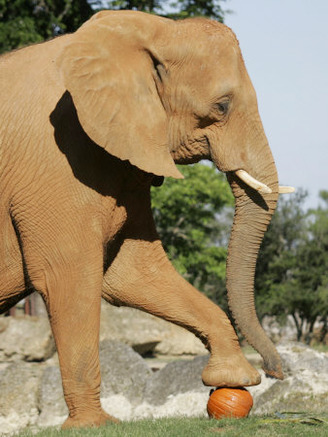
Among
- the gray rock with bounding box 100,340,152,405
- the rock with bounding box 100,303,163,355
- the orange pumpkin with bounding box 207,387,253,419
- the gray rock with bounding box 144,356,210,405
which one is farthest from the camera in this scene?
the rock with bounding box 100,303,163,355

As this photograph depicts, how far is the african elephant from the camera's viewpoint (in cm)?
658

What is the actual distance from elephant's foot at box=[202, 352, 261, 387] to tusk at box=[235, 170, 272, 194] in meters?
1.41

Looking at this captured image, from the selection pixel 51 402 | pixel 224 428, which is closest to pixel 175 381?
pixel 51 402

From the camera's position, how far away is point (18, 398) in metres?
11.5

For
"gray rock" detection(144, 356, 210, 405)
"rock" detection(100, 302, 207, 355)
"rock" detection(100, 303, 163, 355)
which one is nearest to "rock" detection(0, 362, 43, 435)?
"gray rock" detection(144, 356, 210, 405)

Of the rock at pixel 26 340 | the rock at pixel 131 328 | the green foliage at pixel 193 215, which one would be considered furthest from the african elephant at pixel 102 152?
the green foliage at pixel 193 215

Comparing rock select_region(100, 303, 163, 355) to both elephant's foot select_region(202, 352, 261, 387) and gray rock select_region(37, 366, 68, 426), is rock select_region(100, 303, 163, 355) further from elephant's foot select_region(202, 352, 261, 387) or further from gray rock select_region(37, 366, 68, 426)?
elephant's foot select_region(202, 352, 261, 387)

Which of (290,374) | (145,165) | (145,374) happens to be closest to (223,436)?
(145,165)

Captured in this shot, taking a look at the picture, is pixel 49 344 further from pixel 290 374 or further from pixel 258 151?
pixel 258 151

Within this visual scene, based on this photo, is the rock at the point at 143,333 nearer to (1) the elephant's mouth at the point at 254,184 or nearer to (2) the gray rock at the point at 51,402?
(2) the gray rock at the point at 51,402

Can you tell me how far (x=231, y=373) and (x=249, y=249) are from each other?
100cm

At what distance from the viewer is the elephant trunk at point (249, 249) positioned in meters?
6.74

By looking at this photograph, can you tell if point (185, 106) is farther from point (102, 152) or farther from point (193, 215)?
point (193, 215)

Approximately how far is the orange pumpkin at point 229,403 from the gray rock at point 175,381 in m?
4.00
